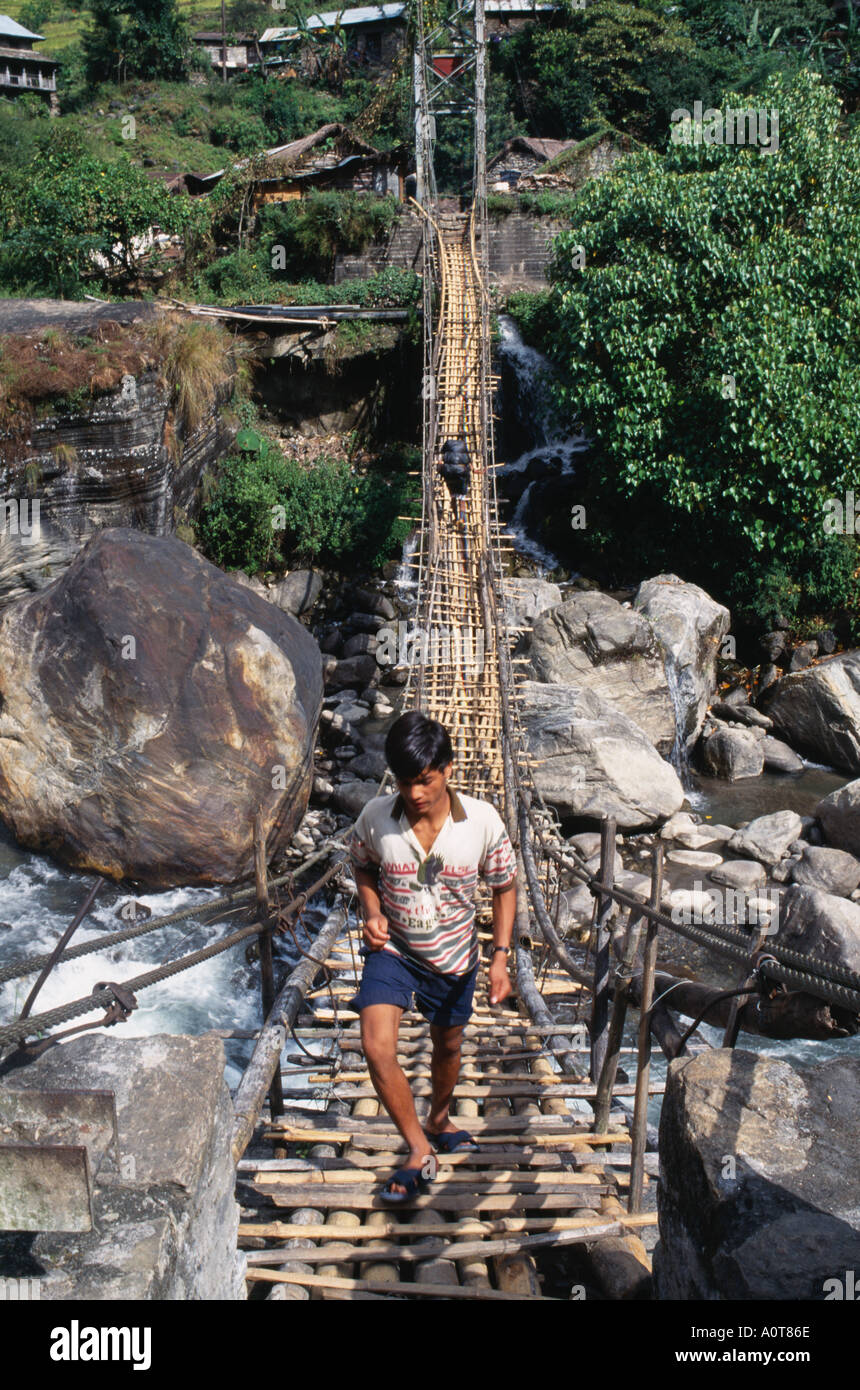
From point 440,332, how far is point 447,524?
11.6 feet

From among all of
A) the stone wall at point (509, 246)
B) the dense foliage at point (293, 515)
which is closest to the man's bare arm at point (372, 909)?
the dense foliage at point (293, 515)

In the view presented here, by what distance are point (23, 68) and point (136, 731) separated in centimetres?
2985

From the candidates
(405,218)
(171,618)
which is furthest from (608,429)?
(405,218)

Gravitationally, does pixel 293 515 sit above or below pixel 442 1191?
above

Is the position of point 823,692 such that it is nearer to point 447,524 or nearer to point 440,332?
point 447,524

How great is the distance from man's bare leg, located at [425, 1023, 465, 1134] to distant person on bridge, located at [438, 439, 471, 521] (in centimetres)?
733

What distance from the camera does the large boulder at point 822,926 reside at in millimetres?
6543

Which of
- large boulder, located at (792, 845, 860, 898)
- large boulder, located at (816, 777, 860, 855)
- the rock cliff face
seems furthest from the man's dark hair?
the rock cliff face

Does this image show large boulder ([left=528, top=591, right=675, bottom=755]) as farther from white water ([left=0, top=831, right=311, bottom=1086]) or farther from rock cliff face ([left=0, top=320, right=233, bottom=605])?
rock cliff face ([left=0, top=320, right=233, bottom=605])

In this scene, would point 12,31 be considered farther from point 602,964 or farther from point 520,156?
point 602,964

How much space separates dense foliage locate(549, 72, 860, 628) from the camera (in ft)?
34.0

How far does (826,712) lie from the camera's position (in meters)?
9.95

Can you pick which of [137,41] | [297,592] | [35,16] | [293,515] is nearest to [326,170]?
[293,515]

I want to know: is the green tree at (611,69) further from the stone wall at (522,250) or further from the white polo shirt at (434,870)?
the white polo shirt at (434,870)
